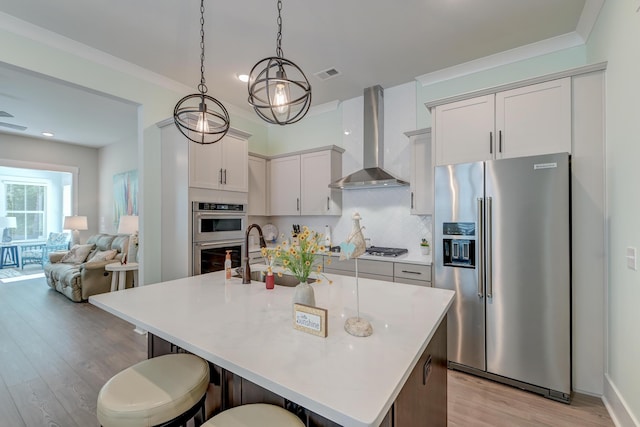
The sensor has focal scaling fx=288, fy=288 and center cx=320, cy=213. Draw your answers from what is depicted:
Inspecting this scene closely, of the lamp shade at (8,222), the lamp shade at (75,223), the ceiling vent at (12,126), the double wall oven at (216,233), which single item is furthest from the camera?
the lamp shade at (8,222)

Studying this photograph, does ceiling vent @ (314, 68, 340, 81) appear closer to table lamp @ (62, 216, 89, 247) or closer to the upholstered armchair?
table lamp @ (62, 216, 89, 247)

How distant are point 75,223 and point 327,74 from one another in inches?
252

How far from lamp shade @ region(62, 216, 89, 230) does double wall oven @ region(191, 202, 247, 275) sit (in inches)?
193

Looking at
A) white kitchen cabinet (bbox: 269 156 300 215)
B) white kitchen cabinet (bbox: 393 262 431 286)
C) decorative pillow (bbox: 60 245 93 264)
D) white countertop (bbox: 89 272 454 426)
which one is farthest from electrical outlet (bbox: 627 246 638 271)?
decorative pillow (bbox: 60 245 93 264)

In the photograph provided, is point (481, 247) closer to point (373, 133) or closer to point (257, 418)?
point (373, 133)

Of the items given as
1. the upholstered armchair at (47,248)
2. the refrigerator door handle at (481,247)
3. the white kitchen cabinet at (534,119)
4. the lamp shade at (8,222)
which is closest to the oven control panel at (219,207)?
the refrigerator door handle at (481,247)

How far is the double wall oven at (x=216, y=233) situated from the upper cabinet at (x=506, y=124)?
2443 millimetres

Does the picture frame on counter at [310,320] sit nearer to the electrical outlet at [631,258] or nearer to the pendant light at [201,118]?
the pendant light at [201,118]

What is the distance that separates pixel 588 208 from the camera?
2170 mm

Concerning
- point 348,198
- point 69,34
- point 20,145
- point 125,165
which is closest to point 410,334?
point 348,198

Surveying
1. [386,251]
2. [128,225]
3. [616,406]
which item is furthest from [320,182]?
[128,225]

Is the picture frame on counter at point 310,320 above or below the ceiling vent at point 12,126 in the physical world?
below

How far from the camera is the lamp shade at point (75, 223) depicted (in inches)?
244

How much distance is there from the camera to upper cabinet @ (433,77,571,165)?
227 cm
